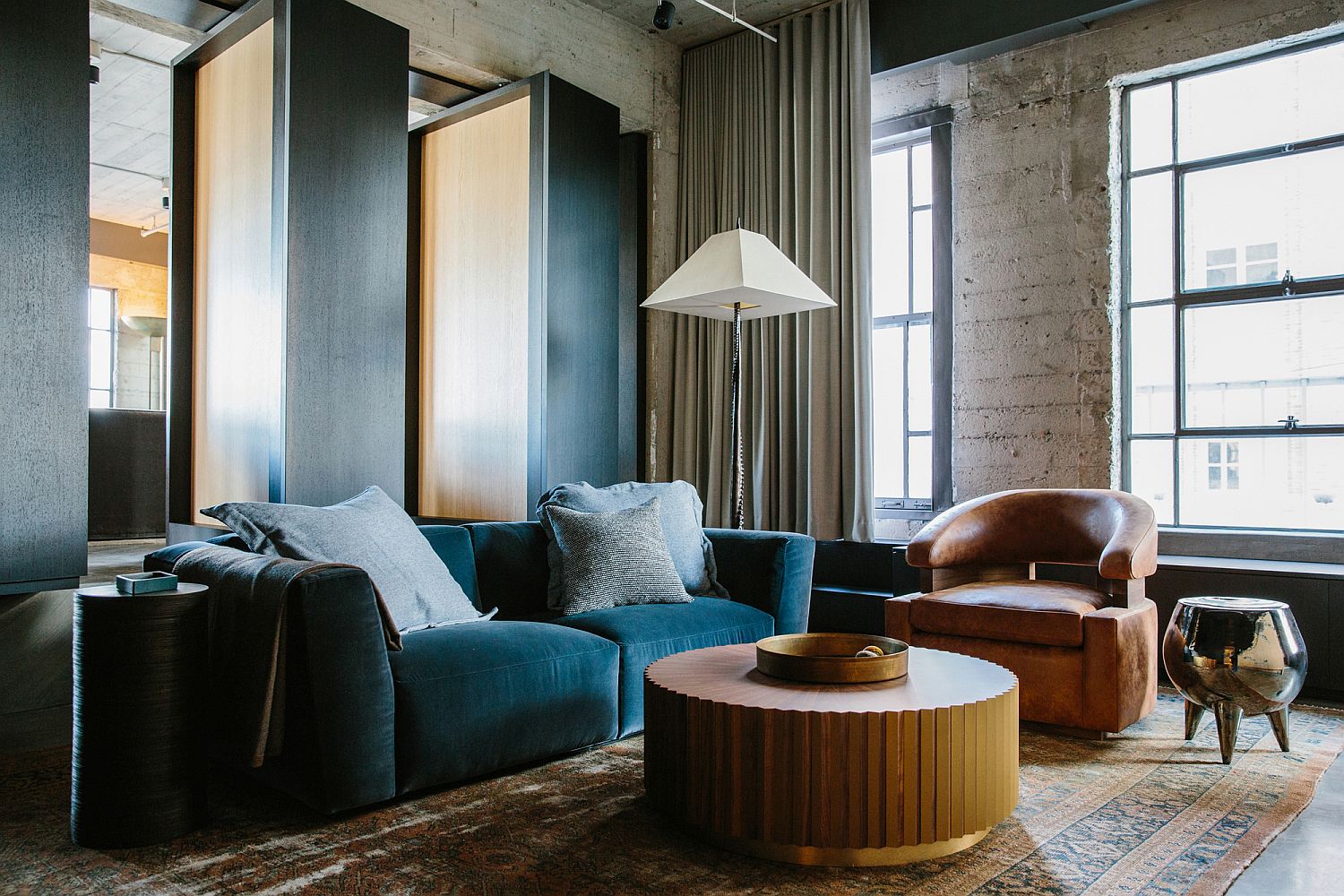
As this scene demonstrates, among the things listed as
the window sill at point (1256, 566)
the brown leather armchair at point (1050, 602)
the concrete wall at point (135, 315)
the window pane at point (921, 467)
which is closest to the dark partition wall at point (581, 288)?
the window pane at point (921, 467)

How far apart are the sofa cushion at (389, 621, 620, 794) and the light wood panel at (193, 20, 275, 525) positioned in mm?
1599

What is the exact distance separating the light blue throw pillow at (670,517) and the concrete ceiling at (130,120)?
2597 millimetres

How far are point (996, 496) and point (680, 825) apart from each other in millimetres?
2289

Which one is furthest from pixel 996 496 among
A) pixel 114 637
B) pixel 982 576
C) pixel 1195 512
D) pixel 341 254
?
pixel 114 637

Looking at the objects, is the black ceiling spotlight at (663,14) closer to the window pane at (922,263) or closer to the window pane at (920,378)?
the window pane at (922,263)

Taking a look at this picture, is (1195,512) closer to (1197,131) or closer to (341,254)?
(1197,131)

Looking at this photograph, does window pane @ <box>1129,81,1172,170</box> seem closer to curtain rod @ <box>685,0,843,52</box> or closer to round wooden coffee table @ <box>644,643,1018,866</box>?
curtain rod @ <box>685,0,843,52</box>

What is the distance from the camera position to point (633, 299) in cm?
573

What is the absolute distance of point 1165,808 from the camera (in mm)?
2469

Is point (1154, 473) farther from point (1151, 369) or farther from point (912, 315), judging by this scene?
point (912, 315)

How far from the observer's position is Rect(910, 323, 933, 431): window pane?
207 inches

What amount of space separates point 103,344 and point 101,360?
0.20 m

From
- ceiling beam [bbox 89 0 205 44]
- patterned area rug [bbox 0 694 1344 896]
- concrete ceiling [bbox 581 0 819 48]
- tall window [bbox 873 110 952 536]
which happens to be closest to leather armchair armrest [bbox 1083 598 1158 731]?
patterned area rug [bbox 0 694 1344 896]

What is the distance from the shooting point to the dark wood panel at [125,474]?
5137 mm
